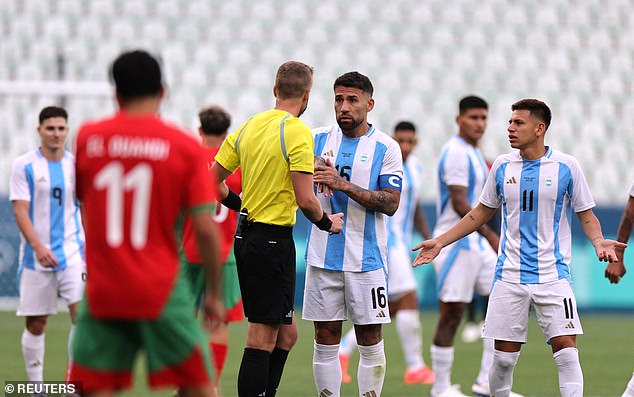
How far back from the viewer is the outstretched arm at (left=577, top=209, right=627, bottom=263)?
6266mm

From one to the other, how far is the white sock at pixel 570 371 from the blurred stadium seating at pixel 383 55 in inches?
462

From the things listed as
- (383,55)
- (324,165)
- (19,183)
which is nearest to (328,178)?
(324,165)

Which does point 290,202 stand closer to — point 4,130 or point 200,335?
point 200,335

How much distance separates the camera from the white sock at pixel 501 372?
6430 mm

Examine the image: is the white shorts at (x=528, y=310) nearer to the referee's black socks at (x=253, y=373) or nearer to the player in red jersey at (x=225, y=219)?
the referee's black socks at (x=253, y=373)

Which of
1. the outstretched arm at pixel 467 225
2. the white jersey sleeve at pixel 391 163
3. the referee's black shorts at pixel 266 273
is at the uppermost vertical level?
the white jersey sleeve at pixel 391 163

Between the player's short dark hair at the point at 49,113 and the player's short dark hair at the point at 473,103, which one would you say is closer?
the player's short dark hair at the point at 49,113

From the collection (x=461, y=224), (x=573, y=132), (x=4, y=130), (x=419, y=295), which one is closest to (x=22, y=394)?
(x=461, y=224)

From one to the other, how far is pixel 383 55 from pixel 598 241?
14.4 meters

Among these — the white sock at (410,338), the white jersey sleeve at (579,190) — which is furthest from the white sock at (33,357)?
the white jersey sleeve at (579,190)

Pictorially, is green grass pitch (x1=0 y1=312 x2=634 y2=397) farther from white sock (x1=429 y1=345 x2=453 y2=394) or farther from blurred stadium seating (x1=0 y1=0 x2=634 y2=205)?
blurred stadium seating (x1=0 y1=0 x2=634 y2=205)

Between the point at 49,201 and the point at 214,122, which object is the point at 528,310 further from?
the point at 49,201

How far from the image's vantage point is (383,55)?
2041cm

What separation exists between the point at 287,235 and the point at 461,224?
132 cm
